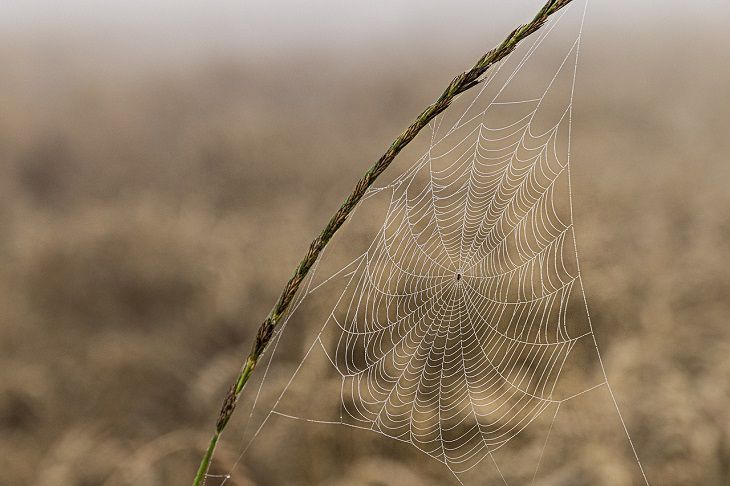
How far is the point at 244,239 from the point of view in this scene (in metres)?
3.45

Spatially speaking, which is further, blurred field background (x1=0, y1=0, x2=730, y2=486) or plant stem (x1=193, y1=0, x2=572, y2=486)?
blurred field background (x1=0, y1=0, x2=730, y2=486)

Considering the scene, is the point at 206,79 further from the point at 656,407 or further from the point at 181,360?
the point at 656,407

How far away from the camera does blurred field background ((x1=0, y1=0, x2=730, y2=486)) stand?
1.87m

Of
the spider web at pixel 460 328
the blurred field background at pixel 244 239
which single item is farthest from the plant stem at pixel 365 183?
the spider web at pixel 460 328

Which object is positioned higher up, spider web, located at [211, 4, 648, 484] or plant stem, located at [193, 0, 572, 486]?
spider web, located at [211, 4, 648, 484]

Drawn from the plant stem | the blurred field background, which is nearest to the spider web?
the blurred field background

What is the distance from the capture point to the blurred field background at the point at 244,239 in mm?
1868

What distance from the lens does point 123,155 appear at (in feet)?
17.9

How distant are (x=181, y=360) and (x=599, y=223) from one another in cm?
184

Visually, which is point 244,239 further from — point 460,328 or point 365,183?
point 365,183

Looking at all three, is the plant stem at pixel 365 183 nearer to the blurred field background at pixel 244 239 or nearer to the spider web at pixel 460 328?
the blurred field background at pixel 244 239

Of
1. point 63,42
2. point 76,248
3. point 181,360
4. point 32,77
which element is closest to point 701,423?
point 181,360

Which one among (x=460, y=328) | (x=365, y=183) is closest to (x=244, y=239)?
(x=460, y=328)

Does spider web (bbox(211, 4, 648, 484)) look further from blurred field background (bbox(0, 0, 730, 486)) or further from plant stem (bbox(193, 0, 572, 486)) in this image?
plant stem (bbox(193, 0, 572, 486))
